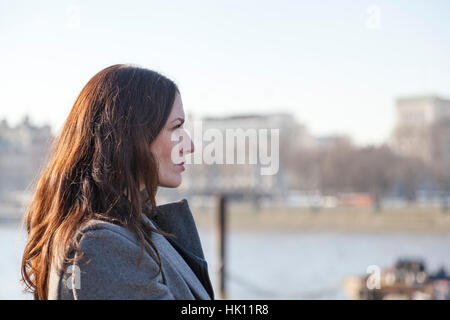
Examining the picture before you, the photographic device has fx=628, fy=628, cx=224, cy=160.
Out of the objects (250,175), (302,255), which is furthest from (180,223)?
(250,175)

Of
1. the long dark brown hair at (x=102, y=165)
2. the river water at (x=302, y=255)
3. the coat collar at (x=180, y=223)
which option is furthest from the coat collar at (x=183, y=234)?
the river water at (x=302, y=255)

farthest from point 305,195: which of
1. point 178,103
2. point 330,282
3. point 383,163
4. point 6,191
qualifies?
point 178,103

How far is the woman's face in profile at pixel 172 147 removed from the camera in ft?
3.47

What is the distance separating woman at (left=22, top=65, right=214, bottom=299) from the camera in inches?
36.3

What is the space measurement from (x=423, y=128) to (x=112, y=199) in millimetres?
40442

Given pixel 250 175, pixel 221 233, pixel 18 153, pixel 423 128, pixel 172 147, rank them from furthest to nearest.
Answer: pixel 423 128 → pixel 250 175 → pixel 18 153 → pixel 221 233 → pixel 172 147

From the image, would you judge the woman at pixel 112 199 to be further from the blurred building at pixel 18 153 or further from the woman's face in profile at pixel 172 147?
the blurred building at pixel 18 153

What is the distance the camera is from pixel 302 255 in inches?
903

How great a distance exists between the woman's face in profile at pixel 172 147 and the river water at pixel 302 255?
11.8 meters

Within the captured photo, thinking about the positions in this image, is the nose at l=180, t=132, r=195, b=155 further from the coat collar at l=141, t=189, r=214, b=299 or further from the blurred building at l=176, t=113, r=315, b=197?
the blurred building at l=176, t=113, r=315, b=197

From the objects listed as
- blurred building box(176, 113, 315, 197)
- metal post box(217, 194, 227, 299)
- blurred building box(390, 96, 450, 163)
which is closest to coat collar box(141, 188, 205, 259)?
metal post box(217, 194, 227, 299)

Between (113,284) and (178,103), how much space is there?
336 mm

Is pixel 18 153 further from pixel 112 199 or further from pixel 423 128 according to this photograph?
pixel 423 128
